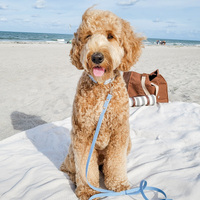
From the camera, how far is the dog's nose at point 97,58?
1.80 metres

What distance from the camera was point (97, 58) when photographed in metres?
1.80

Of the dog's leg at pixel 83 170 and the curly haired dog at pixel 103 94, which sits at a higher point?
the curly haired dog at pixel 103 94

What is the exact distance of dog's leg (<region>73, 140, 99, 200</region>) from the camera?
209 cm

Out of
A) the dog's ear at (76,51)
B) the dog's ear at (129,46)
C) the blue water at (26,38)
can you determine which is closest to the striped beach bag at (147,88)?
the dog's ear at (129,46)

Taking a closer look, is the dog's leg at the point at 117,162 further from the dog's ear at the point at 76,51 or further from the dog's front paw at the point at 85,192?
the dog's ear at the point at 76,51

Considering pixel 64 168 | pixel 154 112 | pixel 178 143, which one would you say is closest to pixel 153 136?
pixel 178 143

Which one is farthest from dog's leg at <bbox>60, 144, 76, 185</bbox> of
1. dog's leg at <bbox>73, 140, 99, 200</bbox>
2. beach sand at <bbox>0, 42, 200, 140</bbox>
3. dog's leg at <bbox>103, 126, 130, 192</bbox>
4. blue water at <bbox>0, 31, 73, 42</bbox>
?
blue water at <bbox>0, 31, 73, 42</bbox>

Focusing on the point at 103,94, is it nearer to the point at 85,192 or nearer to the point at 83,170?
the point at 83,170

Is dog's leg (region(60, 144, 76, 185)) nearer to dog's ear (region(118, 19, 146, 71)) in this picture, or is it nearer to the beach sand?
dog's ear (region(118, 19, 146, 71))

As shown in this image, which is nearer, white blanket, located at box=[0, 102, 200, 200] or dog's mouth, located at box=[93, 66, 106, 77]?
dog's mouth, located at box=[93, 66, 106, 77]

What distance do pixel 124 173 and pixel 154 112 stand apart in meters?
2.50

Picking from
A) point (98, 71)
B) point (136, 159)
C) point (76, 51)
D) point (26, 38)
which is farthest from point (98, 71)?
point (26, 38)

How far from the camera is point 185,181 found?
7.25ft

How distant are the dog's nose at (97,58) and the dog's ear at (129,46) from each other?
353mm
